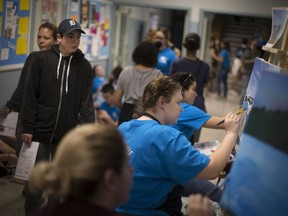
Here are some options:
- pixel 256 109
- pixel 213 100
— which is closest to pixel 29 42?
pixel 256 109

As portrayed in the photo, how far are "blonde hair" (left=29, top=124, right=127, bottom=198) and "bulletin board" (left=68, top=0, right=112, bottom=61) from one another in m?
4.54

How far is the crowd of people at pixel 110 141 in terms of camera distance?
43.4 inches

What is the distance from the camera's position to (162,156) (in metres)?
1.73

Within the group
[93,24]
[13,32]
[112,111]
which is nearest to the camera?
[13,32]

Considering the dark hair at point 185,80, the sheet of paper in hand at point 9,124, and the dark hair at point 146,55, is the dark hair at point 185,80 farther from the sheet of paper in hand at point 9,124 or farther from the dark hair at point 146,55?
the sheet of paper in hand at point 9,124

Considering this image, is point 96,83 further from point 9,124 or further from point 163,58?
point 9,124

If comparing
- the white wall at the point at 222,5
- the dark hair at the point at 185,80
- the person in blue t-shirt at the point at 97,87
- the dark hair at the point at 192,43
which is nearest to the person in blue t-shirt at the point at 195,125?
the dark hair at the point at 185,80

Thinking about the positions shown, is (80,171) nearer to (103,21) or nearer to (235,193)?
(235,193)

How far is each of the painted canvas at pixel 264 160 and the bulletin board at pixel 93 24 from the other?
4453 millimetres

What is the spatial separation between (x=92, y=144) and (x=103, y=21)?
6.00 m

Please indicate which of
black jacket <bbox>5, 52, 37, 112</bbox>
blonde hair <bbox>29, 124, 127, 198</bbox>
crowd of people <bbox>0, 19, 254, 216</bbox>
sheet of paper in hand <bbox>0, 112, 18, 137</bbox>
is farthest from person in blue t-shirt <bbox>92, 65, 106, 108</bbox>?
blonde hair <bbox>29, 124, 127, 198</bbox>

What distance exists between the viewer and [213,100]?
936cm

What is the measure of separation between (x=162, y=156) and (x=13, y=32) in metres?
3.05

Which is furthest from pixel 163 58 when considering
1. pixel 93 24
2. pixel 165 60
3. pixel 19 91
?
pixel 19 91
